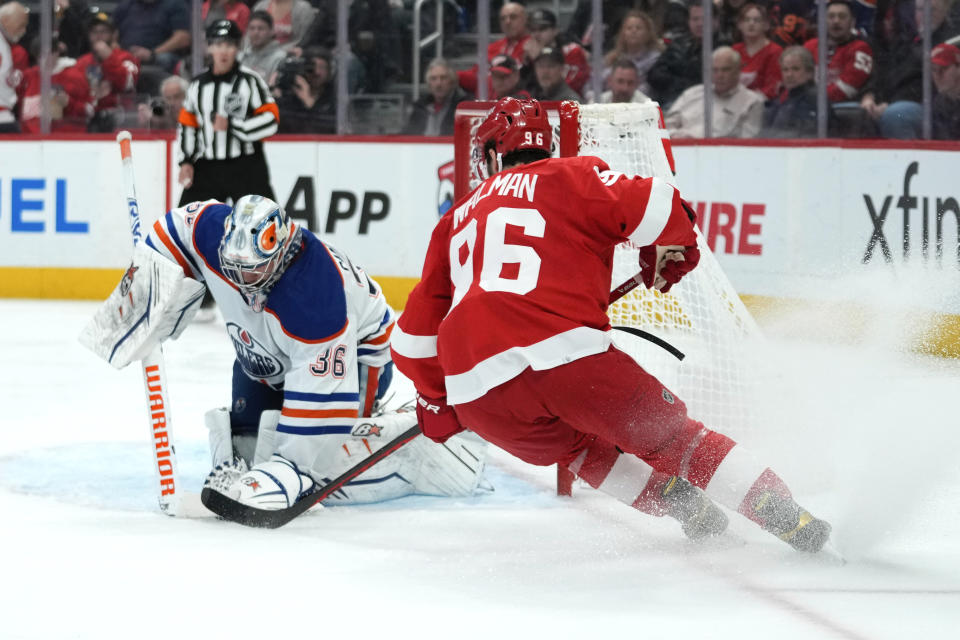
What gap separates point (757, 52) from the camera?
6.39 meters

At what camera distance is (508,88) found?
6.79m

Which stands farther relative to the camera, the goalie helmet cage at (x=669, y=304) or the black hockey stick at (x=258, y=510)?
the goalie helmet cage at (x=669, y=304)

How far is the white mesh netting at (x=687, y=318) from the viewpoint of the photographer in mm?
3268

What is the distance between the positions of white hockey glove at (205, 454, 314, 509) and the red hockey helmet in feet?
2.75

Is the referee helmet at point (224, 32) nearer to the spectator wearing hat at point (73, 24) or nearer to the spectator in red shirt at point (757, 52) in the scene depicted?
the spectator wearing hat at point (73, 24)

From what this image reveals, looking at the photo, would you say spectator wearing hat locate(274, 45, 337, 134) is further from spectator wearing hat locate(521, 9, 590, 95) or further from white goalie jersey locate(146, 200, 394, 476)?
white goalie jersey locate(146, 200, 394, 476)

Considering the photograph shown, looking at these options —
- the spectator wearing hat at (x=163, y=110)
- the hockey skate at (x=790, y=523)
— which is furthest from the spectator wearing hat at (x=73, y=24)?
the hockey skate at (x=790, y=523)

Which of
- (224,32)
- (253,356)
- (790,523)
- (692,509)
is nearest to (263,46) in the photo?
(224,32)

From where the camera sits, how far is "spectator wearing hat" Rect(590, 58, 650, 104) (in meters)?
6.59

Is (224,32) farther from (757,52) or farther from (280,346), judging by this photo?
(280,346)

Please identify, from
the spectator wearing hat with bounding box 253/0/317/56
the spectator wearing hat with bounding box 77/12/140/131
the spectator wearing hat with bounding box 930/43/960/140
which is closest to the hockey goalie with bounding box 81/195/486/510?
the spectator wearing hat with bounding box 930/43/960/140

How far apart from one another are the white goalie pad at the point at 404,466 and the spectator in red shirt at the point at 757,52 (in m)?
3.68

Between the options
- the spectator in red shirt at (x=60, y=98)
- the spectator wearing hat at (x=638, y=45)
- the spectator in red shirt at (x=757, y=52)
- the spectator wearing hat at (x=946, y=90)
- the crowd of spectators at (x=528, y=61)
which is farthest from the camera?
the spectator in red shirt at (x=60, y=98)

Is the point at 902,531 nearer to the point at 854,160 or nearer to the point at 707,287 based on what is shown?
the point at 707,287
